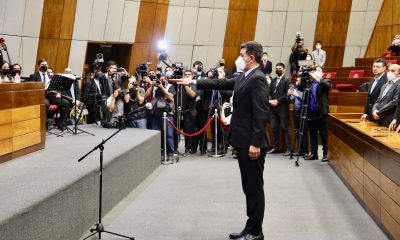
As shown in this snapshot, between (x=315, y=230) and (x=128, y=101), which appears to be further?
(x=128, y=101)

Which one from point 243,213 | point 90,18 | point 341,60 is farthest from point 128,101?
point 341,60

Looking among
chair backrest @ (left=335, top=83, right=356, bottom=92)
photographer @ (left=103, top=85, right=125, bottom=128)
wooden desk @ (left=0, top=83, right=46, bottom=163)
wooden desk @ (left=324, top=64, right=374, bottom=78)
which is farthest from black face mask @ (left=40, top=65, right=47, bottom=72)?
wooden desk @ (left=324, top=64, right=374, bottom=78)

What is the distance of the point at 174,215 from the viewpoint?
410 cm

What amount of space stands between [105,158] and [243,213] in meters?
1.24

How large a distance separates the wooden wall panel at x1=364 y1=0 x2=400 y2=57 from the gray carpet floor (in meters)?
6.23

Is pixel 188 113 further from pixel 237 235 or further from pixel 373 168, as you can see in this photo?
pixel 237 235

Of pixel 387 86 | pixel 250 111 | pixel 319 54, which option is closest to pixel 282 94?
pixel 387 86

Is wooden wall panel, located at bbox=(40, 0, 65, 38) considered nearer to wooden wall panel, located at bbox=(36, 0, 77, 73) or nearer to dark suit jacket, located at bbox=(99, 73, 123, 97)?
wooden wall panel, located at bbox=(36, 0, 77, 73)

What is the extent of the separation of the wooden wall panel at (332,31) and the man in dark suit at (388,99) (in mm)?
7036

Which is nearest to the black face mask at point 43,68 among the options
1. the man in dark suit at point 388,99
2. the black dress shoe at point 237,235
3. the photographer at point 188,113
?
the photographer at point 188,113

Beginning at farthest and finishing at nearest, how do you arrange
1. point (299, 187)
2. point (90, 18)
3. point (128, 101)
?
point (90, 18), point (128, 101), point (299, 187)

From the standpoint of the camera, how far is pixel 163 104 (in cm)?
666

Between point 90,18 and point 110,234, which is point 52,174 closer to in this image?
point 110,234

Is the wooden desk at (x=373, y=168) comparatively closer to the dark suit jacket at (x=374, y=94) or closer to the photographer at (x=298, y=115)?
the dark suit jacket at (x=374, y=94)
